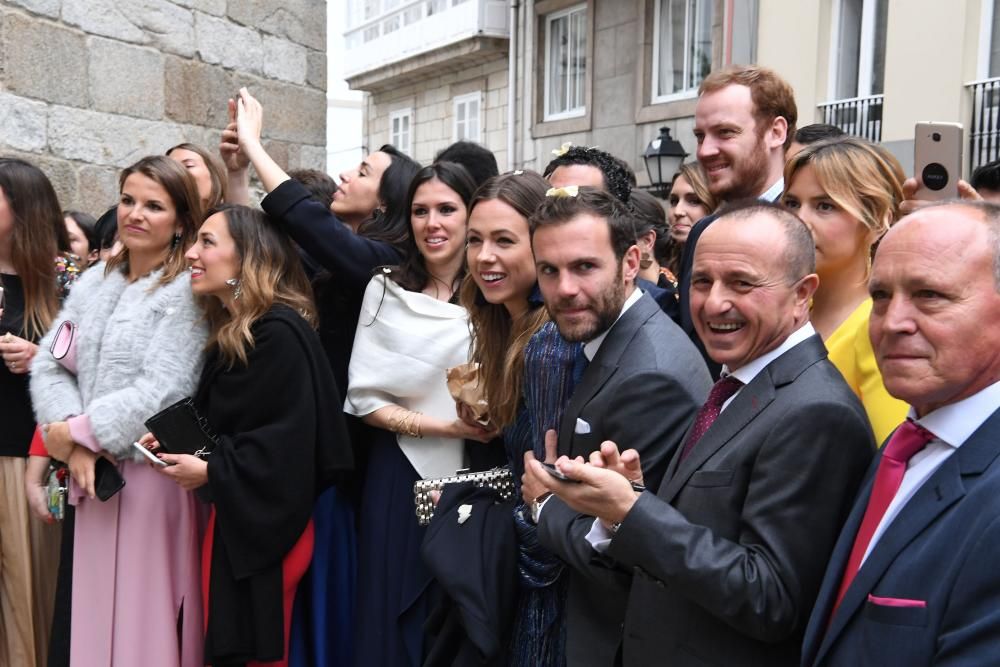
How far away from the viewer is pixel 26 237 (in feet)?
13.6

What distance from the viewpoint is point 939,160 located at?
2568mm

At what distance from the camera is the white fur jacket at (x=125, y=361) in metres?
3.40

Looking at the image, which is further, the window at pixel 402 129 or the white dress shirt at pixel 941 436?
the window at pixel 402 129

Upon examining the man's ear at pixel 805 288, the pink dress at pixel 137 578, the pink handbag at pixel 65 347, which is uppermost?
the man's ear at pixel 805 288

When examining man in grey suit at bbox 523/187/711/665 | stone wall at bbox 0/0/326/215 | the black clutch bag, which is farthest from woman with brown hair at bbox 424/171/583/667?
stone wall at bbox 0/0/326/215

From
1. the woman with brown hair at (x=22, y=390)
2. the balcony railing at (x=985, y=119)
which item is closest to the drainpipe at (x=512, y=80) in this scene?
the balcony railing at (x=985, y=119)

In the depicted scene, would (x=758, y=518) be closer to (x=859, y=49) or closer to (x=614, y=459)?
(x=614, y=459)

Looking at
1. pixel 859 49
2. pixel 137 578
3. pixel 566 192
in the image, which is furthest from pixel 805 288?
pixel 859 49

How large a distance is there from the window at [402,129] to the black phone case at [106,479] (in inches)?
667

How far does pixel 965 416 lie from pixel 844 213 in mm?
954

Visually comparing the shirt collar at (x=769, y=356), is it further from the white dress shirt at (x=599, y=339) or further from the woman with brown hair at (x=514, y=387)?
the woman with brown hair at (x=514, y=387)

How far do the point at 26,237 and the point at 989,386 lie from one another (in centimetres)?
377

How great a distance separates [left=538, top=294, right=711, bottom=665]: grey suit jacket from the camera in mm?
2389

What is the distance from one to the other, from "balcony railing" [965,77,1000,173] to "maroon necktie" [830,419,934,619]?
9.82 meters
